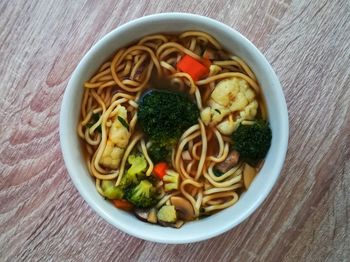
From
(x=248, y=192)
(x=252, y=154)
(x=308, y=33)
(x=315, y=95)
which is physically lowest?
(x=248, y=192)

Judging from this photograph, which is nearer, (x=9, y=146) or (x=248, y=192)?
(x=248, y=192)

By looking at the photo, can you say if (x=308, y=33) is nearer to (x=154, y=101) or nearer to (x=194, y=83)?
(x=194, y=83)

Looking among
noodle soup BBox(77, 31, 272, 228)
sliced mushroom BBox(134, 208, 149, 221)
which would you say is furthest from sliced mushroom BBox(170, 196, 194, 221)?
sliced mushroom BBox(134, 208, 149, 221)

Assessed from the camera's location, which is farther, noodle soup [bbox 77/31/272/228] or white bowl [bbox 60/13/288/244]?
noodle soup [bbox 77/31/272/228]

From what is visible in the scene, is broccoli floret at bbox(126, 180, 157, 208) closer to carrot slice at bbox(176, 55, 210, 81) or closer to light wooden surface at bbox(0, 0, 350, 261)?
light wooden surface at bbox(0, 0, 350, 261)

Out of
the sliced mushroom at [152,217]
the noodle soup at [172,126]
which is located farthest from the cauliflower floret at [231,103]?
the sliced mushroom at [152,217]

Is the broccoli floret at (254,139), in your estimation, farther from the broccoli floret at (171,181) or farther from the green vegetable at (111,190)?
the green vegetable at (111,190)

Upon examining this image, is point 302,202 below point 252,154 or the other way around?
below

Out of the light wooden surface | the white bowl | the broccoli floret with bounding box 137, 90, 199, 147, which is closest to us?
the white bowl

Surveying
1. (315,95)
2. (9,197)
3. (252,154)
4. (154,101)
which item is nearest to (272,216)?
(252,154)
